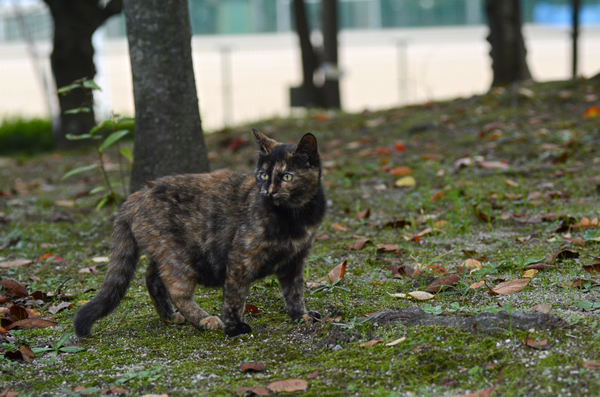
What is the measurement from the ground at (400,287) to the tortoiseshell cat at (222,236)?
0.19 m

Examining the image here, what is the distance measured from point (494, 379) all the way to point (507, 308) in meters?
0.71

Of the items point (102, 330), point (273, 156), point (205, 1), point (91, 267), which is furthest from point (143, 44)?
point (205, 1)

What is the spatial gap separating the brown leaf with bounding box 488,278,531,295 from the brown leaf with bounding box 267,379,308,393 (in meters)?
1.43

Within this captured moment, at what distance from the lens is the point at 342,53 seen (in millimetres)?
25594

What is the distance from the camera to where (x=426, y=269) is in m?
4.14

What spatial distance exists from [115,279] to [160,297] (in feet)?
1.20

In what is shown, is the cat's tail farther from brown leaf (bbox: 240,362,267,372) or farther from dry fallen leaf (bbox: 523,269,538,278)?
dry fallen leaf (bbox: 523,269,538,278)

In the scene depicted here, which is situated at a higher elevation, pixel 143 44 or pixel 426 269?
pixel 143 44

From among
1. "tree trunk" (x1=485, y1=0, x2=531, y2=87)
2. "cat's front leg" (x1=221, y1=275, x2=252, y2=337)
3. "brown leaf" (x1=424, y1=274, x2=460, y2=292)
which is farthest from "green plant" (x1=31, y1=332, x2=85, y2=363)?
"tree trunk" (x1=485, y1=0, x2=531, y2=87)

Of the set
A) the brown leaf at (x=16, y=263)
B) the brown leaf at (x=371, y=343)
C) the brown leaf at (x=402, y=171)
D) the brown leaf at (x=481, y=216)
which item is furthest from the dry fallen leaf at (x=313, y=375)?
the brown leaf at (x=402, y=171)

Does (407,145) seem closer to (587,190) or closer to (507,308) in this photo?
(587,190)

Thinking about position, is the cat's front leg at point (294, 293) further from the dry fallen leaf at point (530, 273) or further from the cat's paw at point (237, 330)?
the dry fallen leaf at point (530, 273)

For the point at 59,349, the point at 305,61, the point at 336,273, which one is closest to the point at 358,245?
the point at 336,273

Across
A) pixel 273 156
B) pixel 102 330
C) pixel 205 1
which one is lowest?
pixel 102 330
